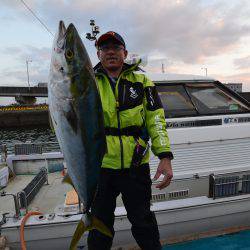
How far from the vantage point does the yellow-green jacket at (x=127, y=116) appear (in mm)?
2990

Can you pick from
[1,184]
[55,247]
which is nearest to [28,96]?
[1,184]

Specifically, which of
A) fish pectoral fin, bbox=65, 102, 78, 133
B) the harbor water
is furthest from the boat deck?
fish pectoral fin, bbox=65, 102, 78, 133

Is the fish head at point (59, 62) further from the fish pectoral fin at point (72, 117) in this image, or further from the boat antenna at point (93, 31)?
the boat antenna at point (93, 31)

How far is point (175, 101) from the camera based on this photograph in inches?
225

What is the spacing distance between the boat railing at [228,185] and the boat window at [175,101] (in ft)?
4.04

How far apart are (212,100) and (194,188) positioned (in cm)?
174

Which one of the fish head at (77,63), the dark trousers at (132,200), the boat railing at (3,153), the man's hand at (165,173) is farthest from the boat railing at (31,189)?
the fish head at (77,63)

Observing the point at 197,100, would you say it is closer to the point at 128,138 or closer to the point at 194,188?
the point at 194,188

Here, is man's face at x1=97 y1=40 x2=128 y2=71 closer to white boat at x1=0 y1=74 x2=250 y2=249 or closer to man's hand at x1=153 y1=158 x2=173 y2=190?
man's hand at x1=153 y1=158 x2=173 y2=190

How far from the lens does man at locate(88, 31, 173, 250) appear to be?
→ 118 inches

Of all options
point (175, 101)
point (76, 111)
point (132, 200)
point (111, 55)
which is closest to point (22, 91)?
point (175, 101)

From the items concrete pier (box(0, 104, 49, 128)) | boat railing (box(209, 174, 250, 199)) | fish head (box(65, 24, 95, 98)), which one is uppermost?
fish head (box(65, 24, 95, 98))

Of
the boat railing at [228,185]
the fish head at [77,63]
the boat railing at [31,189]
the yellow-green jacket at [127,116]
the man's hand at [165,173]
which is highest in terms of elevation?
the fish head at [77,63]

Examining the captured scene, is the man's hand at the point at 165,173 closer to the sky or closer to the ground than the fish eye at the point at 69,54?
closer to the ground
